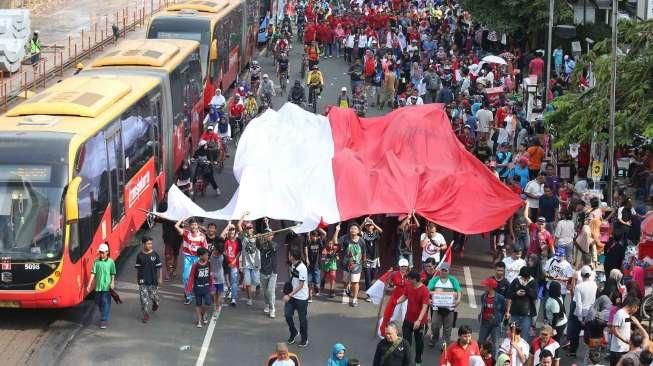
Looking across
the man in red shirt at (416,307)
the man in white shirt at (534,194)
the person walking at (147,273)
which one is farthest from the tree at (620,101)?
the person walking at (147,273)

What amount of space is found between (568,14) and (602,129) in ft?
50.1

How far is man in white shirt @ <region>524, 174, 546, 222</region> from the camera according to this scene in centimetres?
2439

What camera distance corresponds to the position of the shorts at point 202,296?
20.1m

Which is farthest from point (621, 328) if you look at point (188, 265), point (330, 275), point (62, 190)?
point (62, 190)

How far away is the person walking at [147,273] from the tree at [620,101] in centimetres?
840

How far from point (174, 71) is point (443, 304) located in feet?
39.6

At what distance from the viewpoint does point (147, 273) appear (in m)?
20.4

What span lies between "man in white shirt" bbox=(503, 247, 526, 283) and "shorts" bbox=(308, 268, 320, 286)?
12.0 feet

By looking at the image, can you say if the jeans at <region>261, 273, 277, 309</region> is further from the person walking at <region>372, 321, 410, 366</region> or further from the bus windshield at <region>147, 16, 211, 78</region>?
the bus windshield at <region>147, 16, 211, 78</region>

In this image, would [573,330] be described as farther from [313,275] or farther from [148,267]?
[148,267]

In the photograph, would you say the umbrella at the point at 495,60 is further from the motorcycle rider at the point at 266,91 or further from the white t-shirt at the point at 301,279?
the white t-shirt at the point at 301,279

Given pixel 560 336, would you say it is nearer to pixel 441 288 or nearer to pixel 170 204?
pixel 441 288

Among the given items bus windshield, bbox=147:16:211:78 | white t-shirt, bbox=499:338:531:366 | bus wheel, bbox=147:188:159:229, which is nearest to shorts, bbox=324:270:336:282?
bus wheel, bbox=147:188:159:229

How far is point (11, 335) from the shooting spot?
19828 mm
